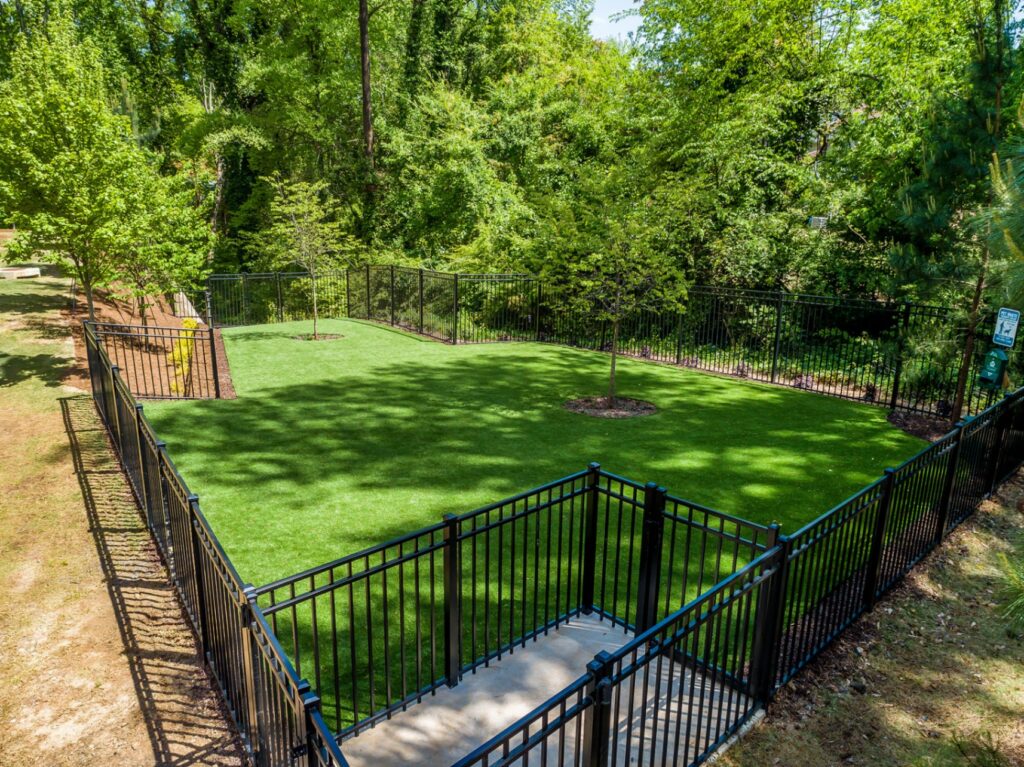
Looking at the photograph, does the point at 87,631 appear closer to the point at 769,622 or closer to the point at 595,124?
the point at 769,622

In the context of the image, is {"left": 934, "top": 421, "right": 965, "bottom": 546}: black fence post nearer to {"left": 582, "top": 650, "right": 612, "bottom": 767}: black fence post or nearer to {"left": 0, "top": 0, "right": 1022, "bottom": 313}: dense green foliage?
{"left": 0, "top": 0, "right": 1022, "bottom": 313}: dense green foliage

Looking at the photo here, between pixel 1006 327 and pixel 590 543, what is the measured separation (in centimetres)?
624

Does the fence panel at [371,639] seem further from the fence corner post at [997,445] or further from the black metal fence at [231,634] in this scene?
the fence corner post at [997,445]

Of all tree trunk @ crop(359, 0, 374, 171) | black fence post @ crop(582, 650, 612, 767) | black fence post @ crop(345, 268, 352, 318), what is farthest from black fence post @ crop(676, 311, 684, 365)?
tree trunk @ crop(359, 0, 374, 171)

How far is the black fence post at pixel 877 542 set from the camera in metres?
4.98

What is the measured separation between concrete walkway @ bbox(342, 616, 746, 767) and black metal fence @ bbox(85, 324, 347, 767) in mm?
675

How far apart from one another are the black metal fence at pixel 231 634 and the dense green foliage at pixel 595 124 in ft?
23.0

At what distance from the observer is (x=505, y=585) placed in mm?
5672

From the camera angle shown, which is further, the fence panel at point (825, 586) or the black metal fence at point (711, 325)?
the black metal fence at point (711, 325)

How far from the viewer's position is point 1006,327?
300 inches

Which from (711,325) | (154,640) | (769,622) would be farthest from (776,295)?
(154,640)

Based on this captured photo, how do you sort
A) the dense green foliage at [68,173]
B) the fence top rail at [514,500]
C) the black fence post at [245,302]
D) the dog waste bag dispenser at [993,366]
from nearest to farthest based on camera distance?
the fence top rail at [514,500]
the dog waste bag dispenser at [993,366]
the dense green foliage at [68,173]
the black fence post at [245,302]

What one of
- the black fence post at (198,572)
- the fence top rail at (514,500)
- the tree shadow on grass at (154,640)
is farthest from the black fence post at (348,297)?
the fence top rail at (514,500)

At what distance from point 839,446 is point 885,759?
21.2 feet
